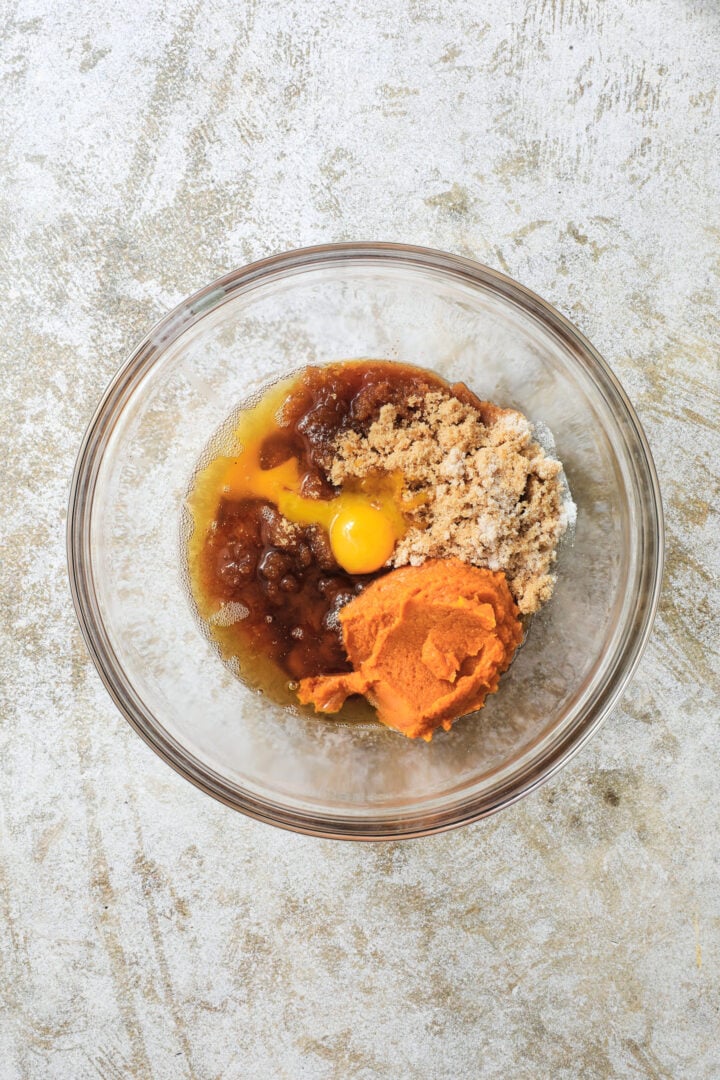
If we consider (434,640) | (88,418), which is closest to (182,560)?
(88,418)

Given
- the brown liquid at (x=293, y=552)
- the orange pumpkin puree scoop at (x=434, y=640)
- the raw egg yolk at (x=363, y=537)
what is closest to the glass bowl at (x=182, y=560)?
the brown liquid at (x=293, y=552)

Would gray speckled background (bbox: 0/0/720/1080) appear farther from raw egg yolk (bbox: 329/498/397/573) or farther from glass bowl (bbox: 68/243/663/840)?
raw egg yolk (bbox: 329/498/397/573)

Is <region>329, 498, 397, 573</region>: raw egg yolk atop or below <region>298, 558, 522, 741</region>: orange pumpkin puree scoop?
atop

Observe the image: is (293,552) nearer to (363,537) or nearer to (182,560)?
(363,537)

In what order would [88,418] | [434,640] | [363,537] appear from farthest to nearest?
1. [88,418]
2. [363,537]
3. [434,640]

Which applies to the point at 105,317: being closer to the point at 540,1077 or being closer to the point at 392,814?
the point at 392,814

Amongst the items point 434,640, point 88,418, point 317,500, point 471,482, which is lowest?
point 434,640

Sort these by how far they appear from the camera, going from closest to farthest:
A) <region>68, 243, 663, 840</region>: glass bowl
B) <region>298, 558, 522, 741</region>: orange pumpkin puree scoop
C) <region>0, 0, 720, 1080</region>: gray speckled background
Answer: <region>298, 558, 522, 741</region>: orange pumpkin puree scoop < <region>68, 243, 663, 840</region>: glass bowl < <region>0, 0, 720, 1080</region>: gray speckled background

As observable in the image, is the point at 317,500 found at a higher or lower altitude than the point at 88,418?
lower

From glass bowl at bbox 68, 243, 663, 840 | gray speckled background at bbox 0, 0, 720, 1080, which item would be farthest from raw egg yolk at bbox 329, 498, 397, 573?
gray speckled background at bbox 0, 0, 720, 1080
